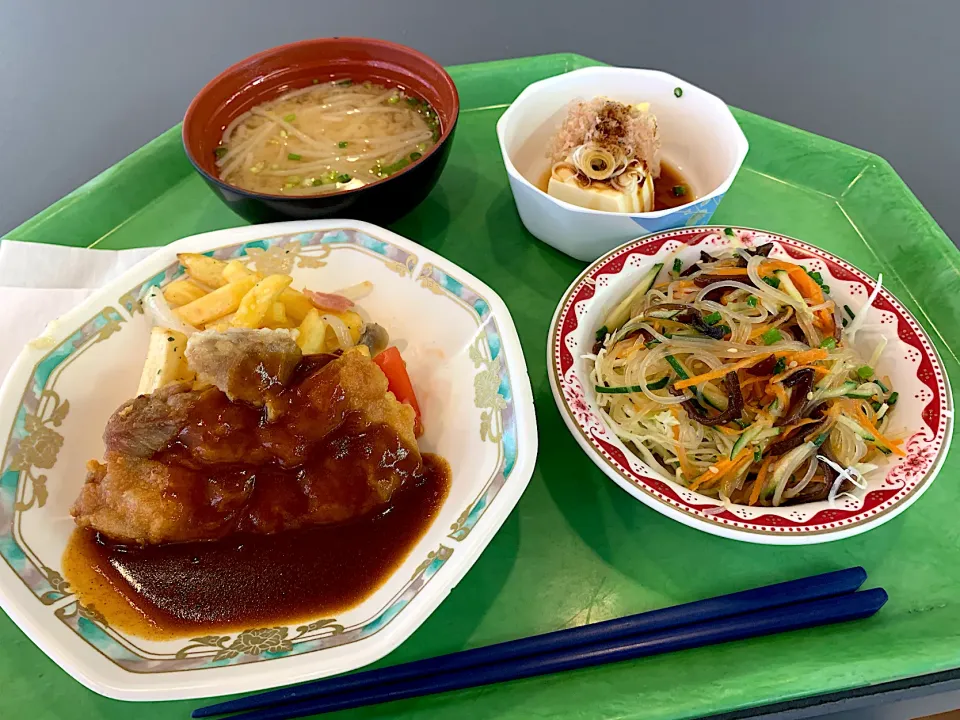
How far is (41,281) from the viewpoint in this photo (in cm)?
186

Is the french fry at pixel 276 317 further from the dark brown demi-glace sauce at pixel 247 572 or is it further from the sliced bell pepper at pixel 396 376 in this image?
the dark brown demi-glace sauce at pixel 247 572

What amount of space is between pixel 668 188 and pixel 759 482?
1100 millimetres

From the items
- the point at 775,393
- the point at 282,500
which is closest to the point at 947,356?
the point at 775,393

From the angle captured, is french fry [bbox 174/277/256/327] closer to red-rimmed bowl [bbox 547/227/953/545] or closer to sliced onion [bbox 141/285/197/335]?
sliced onion [bbox 141/285/197/335]

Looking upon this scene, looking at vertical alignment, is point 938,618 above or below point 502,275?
below

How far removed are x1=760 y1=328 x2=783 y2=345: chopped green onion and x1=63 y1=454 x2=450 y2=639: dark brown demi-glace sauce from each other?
0.86 metres

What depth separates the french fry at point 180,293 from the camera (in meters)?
1.68

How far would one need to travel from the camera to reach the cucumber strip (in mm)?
1696

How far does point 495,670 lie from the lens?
1.31 metres

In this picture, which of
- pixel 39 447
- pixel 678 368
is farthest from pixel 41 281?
pixel 678 368

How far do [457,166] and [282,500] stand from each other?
4.59ft

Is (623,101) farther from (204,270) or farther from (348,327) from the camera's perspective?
(204,270)

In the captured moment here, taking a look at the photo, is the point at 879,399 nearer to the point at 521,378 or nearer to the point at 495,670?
the point at 521,378

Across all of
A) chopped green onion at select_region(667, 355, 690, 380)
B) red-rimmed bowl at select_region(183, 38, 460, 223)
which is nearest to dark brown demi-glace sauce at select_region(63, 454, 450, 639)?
chopped green onion at select_region(667, 355, 690, 380)
